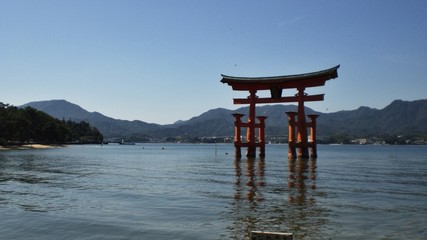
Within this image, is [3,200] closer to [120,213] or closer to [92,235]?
[120,213]

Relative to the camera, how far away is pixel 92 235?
34.4 ft

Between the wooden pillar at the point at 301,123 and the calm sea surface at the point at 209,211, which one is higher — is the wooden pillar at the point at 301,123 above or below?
above

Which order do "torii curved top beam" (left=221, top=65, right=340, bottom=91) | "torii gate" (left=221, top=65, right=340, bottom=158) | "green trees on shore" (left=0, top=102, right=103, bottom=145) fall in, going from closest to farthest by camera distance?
"torii curved top beam" (left=221, top=65, right=340, bottom=91), "torii gate" (left=221, top=65, right=340, bottom=158), "green trees on shore" (left=0, top=102, right=103, bottom=145)

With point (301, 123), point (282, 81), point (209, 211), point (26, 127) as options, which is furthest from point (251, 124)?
point (26, 127)

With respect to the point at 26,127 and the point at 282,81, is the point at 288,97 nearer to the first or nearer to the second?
the point at 282,81

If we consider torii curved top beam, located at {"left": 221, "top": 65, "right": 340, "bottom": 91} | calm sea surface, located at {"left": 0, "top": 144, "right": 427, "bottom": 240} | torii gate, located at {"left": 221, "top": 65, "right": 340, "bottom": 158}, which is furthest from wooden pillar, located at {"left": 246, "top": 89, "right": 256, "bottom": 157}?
calm sea surface, located at {"left": 0, "top": 144, "right": 427, "bottom": 240}

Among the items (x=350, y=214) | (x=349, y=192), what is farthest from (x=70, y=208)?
(x=349, y=192)

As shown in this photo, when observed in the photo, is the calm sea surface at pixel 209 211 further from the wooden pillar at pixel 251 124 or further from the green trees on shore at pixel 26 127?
the green trees on shore at pixel 26 127

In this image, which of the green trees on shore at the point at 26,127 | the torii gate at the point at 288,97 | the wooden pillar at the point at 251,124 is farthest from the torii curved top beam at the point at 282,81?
the green trees on shore at the point at 26,127

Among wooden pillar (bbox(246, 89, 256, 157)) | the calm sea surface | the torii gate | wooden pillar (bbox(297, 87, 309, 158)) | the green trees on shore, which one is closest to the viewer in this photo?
the calm sea surface

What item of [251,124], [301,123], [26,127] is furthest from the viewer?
[26,127]

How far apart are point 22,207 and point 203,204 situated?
6613mm

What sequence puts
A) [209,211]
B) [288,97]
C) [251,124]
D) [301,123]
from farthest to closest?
[251,124], [288,97], [301,123], [209,211]

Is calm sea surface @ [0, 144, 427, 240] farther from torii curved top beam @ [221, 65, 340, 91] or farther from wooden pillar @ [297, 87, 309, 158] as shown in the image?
wooden pillar @ [297, 87, 309, 158]
